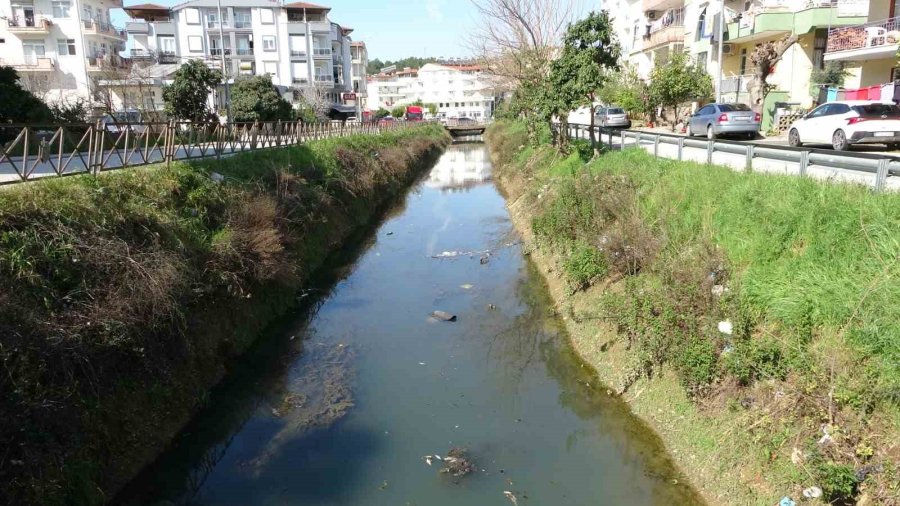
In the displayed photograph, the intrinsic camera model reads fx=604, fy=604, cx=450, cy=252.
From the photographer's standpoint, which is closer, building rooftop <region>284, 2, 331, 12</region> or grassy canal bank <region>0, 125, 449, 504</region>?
grassy canal bank <region>0, 125, 449, 504</region>

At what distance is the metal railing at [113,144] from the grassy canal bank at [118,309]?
0.96 m

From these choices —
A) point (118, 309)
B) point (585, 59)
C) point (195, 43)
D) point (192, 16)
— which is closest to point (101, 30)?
point (195, 43)

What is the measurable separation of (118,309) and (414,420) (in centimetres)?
406

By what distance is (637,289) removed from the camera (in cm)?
934

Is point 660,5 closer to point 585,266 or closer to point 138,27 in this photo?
point 585,266

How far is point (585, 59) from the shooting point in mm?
17812

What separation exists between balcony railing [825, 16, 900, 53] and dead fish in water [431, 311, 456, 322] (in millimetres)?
20963

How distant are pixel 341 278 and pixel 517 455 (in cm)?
922

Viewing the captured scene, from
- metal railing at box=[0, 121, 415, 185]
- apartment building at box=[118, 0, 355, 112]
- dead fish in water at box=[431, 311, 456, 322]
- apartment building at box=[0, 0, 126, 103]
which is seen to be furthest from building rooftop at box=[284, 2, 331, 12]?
dead fish in water at box=[431, 311, 456, 322]

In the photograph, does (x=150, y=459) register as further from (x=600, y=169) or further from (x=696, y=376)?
(x=600, y=169)

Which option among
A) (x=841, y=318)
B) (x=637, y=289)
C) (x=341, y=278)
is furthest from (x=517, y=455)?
(x=341, y=278)

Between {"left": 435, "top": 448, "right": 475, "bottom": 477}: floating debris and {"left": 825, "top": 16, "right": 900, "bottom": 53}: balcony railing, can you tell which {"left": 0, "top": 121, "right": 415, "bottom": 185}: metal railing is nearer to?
{"left": 435, "top": 448, "right": 475, "bottom": 477}: floating debris

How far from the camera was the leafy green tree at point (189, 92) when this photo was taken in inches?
996

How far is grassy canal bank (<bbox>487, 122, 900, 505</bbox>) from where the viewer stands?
5488mm
